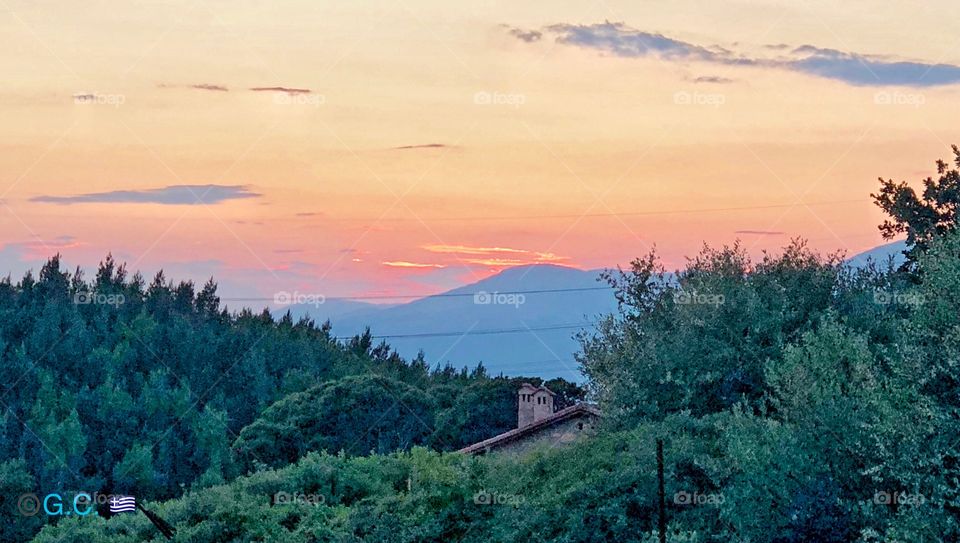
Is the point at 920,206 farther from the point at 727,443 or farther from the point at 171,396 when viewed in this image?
the point at 171,396

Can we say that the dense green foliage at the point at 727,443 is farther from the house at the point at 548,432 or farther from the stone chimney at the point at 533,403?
the stone chimney at the point at 533,403

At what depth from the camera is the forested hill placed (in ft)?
282

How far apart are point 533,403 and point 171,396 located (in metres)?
41.4

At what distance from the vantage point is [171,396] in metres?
106

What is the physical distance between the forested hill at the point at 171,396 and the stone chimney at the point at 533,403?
7519mm

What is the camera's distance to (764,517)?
28.3 m

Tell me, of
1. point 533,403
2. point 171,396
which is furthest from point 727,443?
point 171,396

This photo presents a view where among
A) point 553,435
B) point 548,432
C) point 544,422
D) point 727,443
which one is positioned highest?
point 544,422

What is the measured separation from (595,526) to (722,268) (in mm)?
13527

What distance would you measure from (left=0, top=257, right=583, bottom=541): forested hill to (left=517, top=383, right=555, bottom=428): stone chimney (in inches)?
296

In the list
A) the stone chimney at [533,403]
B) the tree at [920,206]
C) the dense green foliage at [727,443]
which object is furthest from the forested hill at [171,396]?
the tree at [920,206]

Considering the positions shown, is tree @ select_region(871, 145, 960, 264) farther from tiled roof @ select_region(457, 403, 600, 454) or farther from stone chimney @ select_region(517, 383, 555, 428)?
stone chimney @ select_region(517, 383, 555, 428)

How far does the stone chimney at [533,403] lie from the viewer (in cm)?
7916

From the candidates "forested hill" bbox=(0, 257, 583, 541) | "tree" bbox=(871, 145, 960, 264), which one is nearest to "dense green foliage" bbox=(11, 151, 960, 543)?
"tree" bbox=(871, 145, 960, 264)
